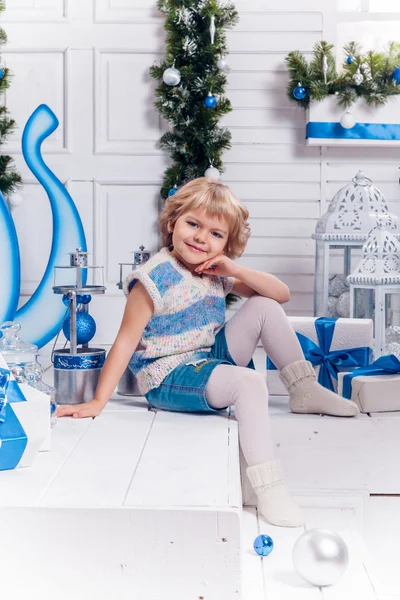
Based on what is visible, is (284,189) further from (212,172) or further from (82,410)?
(82,410)

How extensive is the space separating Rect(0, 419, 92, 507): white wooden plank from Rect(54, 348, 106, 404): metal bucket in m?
0.31

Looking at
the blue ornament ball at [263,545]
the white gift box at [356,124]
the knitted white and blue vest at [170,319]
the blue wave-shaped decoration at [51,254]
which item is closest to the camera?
the blue ornament ball at [263,545]

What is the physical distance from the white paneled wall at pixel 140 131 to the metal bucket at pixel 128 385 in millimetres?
1334

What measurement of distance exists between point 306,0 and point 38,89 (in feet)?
4.26

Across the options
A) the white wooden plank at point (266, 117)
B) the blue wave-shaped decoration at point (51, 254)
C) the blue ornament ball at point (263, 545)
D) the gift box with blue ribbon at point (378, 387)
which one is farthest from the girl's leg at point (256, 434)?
the white wooden plank at point (266, 117)

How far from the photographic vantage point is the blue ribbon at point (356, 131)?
3557 mm

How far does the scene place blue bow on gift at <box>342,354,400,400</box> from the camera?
2.36 meters

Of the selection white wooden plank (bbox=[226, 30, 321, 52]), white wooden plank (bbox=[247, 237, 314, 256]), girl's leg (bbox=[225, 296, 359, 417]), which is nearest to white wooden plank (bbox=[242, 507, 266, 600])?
girl's leg (bbox=[225, 296, 359, 417])

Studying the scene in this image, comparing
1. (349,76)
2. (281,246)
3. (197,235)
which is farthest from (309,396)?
(349,76)

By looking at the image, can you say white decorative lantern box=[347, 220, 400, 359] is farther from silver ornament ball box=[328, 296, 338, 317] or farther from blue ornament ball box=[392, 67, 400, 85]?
blue ornament ball box=[392, 67, 400, 85]

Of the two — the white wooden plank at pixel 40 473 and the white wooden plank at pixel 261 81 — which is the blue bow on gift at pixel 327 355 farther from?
the white wooden plank at pixel 261 81

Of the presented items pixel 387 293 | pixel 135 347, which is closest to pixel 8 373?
pixel 135 347

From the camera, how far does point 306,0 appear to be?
365 cm

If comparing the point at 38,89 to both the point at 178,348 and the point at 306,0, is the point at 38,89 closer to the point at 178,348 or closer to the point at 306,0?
the point at 306,0
